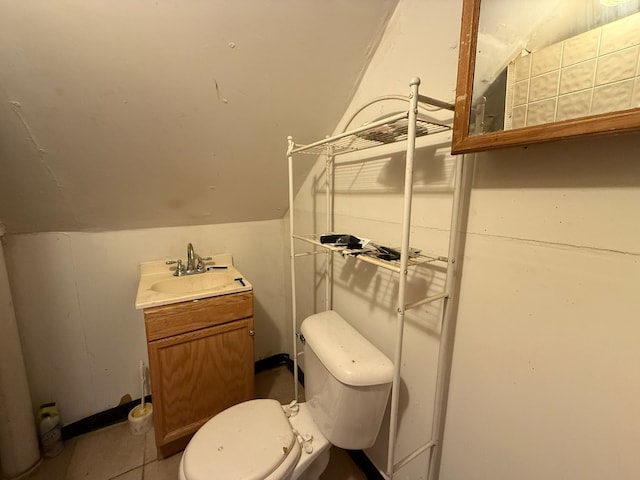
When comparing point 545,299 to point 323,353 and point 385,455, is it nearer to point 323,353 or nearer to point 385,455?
point 323,353

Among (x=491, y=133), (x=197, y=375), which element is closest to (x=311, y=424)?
(x=197, y=375)

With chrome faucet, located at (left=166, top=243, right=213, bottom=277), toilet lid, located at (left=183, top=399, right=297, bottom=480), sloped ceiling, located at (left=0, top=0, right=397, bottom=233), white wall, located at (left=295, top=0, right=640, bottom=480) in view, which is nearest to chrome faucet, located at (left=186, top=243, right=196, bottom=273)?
chrome faucet, located at (left=166, top=243, right=213, bottom=277)

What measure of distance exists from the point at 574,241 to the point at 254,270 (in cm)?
172

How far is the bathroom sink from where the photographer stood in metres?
1.53

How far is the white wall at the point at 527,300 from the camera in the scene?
0.56 meters

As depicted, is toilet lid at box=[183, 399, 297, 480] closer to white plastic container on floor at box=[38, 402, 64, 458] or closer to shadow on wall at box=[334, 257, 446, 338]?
shadow on wall at box=[334, 257, 446, 338]

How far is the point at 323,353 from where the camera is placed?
1018mm

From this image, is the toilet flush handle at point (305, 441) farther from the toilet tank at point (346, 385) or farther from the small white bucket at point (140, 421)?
the small white bucket at point (140, 421)

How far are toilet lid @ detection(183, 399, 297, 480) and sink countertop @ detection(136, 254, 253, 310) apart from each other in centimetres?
53

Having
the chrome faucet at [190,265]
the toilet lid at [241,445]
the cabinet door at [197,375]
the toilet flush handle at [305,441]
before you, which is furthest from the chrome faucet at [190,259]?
the toilet flush handle at [305,441]

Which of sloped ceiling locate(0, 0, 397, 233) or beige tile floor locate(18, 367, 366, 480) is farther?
beige tile floor locate(18, 367, 366, 480)

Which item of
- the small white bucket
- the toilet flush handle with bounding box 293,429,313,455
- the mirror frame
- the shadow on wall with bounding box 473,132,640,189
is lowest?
the small white bucket

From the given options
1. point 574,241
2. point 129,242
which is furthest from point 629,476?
point 129,242

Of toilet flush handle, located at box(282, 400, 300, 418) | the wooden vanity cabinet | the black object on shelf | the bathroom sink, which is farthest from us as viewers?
the bathroom sink
